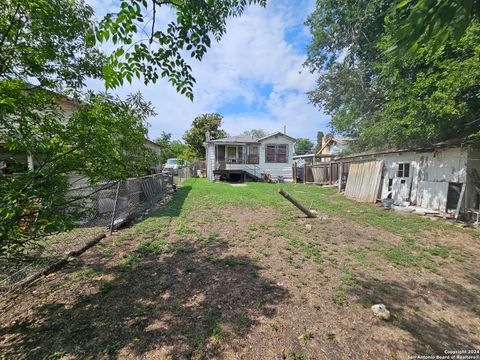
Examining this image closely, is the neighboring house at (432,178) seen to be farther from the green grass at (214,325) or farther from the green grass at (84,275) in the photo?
the green grass at (84,275)

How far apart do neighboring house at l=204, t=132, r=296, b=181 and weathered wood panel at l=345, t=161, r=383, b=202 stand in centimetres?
848

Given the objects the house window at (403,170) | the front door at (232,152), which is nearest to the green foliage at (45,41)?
the house window at (403,170)

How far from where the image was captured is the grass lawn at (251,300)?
7.20 ft

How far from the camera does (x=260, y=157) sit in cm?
2055

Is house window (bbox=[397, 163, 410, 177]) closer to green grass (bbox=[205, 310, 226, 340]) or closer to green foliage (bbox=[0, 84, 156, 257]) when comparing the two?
green grass (bbox=[205, 310, 226, 340])

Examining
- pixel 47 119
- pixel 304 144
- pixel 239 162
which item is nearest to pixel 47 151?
pixel 47 119

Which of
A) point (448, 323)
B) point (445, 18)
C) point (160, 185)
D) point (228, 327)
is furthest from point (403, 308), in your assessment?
point (160, 185)

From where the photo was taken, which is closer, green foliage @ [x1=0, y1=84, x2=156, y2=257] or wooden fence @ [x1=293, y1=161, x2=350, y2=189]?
green foliage @ [x1=0, y1=84, x2=156, y2=257]

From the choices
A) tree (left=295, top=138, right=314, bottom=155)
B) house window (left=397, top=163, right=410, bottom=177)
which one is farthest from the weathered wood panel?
tree (left=295, top=138, right=314, bottom=155)

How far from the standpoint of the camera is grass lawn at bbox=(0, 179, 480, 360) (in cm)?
219

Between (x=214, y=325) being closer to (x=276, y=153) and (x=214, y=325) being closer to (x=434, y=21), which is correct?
(x=434, y=21)

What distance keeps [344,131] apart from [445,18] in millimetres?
16347

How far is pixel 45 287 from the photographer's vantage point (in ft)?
10.5

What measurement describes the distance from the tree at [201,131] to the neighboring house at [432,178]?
23247mm
